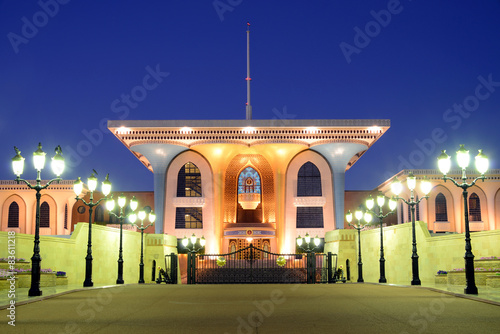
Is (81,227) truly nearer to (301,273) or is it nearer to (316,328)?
(301,273)

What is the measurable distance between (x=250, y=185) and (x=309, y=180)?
612cm

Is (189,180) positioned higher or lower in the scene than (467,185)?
higher

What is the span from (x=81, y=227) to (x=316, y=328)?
2180cm

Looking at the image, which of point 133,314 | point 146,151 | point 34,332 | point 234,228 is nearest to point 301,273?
point 234,228

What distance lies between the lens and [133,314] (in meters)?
10.6

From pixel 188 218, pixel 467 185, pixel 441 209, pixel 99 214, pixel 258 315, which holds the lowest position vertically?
pixel 258 315

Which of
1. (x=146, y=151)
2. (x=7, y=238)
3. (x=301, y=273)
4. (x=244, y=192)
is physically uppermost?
(x=146, y=151)

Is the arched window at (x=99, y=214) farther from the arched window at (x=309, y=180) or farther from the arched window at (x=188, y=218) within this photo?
the arched window at (x=309, y=180)

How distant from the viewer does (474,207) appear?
2281 inches

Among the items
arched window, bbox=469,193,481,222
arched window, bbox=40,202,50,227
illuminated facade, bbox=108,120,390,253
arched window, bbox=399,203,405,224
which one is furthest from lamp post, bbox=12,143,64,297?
arched window, bbox=399,203,405,224

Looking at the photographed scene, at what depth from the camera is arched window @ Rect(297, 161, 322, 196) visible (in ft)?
176

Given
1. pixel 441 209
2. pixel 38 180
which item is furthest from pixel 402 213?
pixel 38 180

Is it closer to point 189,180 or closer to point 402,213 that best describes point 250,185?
point 189,180

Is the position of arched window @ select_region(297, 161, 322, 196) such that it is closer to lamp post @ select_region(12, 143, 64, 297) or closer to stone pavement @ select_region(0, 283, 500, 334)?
lamp post @ select_region(12, 143, 64, 297)
